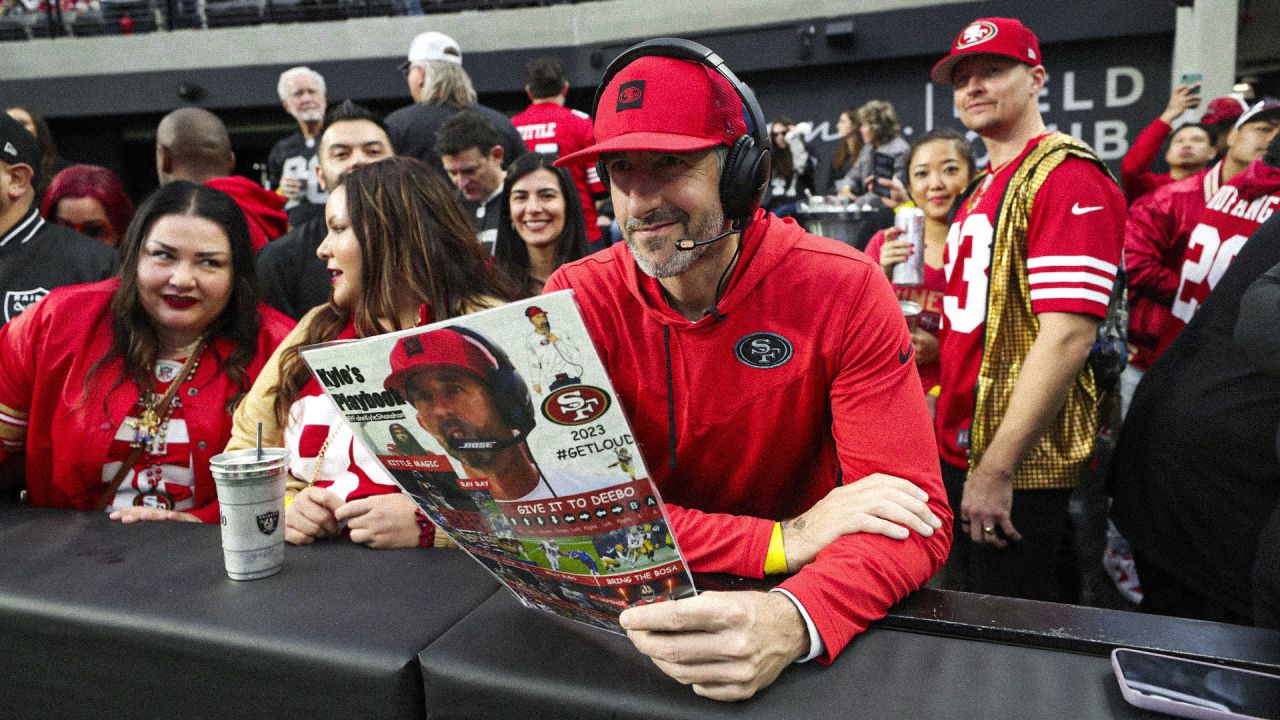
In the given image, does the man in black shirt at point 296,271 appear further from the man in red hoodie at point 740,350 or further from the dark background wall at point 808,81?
the dark background wall at point 808,81

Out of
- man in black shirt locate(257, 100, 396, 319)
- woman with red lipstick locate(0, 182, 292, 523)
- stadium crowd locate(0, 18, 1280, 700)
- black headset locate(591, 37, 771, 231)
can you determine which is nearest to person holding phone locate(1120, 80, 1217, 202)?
stadium crowd locate(0, 18, 1280, 700)

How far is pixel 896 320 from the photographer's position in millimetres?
1271

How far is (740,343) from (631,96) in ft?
1.32

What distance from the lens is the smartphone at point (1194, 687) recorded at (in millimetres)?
786

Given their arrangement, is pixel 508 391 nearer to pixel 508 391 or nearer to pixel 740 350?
pixel 508 391

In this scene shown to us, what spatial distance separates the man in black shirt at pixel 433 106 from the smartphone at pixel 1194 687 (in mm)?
3179

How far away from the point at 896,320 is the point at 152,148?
1501cm

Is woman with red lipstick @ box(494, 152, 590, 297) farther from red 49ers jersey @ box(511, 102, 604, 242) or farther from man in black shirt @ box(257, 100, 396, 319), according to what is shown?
red 49ers jersey @ box(511, 102, 604, 242)

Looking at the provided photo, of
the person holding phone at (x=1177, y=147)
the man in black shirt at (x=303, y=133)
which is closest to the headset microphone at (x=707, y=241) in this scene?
the man in black shirt at (x=303, y=133)

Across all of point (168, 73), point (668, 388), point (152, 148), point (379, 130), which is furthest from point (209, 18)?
point (668, 388)

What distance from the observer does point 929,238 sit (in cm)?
289

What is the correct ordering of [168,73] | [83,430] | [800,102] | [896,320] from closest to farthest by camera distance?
[896,320], [83,430], [800,102], [168,73]

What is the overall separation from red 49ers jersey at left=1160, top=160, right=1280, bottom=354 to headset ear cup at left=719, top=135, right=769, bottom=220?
1917 mm

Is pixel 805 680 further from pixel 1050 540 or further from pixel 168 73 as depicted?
pixel 168 73
